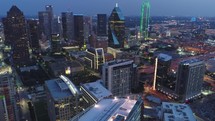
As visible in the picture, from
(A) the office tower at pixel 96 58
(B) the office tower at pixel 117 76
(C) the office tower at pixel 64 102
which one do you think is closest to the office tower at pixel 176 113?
(B) the office tower at pixel 117 76

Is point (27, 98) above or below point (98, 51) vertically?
below

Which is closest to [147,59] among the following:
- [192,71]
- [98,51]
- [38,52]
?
[98,51]

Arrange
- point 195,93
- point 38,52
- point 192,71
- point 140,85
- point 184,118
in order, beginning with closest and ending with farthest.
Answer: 1. point 184,118
2. point 192,71
3. point 195,93
4. point 140,85
5. point 38,52

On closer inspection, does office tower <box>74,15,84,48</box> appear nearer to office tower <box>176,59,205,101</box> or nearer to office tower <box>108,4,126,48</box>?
office tower <box>108,4,126,48</box>

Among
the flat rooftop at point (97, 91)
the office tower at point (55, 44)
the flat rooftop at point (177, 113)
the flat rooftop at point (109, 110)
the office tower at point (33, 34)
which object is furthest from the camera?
the office tower at point (33, 34)

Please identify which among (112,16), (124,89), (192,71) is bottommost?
(124,89)

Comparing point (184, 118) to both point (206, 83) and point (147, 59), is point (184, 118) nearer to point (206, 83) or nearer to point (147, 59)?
point (206, 83)

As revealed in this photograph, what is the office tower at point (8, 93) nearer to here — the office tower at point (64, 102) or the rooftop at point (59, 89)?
the office tower at point (64, 102)

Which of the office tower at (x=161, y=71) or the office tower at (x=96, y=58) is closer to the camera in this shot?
the office tower at (x=161, y=71)
